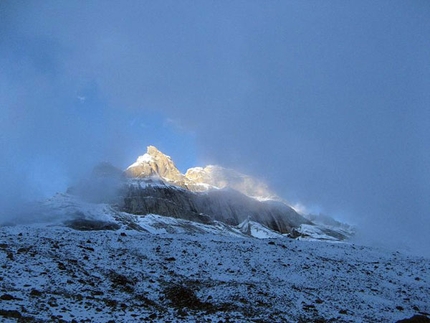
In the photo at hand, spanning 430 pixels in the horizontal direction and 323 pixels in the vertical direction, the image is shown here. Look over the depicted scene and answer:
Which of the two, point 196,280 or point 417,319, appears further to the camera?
point 196,280

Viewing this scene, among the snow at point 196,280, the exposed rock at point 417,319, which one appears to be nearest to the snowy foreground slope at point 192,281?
the snow at point 196,280

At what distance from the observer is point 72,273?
79.8ft

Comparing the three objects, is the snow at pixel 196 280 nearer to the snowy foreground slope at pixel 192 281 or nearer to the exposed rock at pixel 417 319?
the snowy foreground slope at pixel 192 281

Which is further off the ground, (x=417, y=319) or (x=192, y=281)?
(x=417, y=319)

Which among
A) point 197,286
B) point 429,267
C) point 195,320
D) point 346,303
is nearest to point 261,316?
point 195,320

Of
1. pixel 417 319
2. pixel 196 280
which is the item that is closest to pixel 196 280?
pixel 196 280

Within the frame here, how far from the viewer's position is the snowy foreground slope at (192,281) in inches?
795

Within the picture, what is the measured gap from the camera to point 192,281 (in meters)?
26.6

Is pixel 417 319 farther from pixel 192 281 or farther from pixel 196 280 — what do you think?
pixel 192 281

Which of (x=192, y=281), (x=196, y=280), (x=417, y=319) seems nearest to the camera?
(x=417, y=319)

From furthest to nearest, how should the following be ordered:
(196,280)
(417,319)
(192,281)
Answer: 1. (196,280)
2. (192,281)
3. (417,319)

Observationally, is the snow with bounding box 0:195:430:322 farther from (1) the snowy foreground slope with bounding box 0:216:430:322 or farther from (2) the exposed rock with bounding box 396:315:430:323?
(2) the exposed rock with bounding box 396:315:430:323

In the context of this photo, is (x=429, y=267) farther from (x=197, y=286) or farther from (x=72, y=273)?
(x=72, y=273)

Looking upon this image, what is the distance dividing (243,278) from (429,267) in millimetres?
21697
